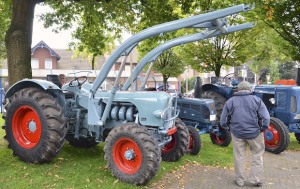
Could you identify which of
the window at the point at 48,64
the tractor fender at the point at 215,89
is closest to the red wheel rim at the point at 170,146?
the tractor fender at the point at 215,89

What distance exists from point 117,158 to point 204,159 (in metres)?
2.52

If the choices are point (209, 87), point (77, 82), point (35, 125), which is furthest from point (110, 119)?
point (209, 87)

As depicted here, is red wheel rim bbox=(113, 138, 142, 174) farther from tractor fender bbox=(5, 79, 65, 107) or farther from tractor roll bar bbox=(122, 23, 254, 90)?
tractor roll bar bbox=(122, 23, 254, 90)

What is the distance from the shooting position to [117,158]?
586 cm

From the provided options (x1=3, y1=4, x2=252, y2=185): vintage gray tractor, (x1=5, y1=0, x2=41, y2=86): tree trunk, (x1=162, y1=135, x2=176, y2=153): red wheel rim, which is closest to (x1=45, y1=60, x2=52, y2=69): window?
(x1=5, y1=0, x2=41, y2=86): tree trunk

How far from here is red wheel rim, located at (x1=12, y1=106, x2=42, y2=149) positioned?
643cm

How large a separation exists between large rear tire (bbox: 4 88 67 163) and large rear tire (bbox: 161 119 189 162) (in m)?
2.12

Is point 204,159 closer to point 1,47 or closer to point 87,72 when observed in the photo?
point 87,72

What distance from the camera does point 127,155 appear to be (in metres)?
5.69

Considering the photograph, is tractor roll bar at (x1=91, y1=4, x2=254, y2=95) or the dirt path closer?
tractor roll bar at (x1=91, y1=4, x2=254, y2=95)

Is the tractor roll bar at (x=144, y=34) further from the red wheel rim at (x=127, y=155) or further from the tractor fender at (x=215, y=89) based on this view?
the tractor fender at (x=215, y=89)

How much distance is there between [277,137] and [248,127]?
3.65 m

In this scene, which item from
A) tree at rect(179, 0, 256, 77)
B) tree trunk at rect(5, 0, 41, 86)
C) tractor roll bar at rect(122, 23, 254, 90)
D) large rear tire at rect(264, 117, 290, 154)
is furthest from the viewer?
tree at rect(179, 0, 256, 77)

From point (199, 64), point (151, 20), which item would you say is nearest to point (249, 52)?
point (199, 64)
